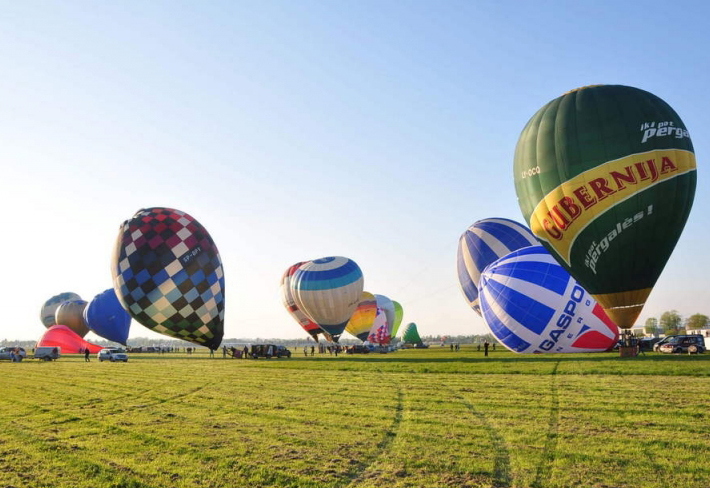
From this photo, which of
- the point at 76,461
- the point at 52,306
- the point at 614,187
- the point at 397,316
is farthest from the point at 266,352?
the point at 52,306

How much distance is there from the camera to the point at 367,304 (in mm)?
66625

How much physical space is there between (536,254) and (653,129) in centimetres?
1125

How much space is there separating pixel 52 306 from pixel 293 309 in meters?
51.0

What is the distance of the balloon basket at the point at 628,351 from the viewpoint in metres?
23.9

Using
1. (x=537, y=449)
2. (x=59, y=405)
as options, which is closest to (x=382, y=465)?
(x=537, y=449)

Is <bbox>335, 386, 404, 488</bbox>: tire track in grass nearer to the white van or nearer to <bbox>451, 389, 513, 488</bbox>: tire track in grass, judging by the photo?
<bbox>451, 389, 513, 488</bbox>: tire track in grass

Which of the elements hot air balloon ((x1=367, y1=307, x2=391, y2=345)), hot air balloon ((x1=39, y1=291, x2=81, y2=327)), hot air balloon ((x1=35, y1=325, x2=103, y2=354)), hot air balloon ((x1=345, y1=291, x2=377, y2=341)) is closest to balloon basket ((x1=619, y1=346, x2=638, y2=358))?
hot air balloon ((x1=345, y1=291, x2=377, y2=341))

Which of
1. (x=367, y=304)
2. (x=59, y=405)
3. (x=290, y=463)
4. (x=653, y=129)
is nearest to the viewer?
(x=290, y=463)

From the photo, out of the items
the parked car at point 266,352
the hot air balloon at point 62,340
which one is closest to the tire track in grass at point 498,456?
the parked car at point 266,352

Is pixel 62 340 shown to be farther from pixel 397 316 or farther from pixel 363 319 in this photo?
pixel 397 316

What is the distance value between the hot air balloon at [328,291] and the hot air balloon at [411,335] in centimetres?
4582

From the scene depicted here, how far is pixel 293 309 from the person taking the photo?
5562 centimetres

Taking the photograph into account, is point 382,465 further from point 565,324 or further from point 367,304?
point 367,304

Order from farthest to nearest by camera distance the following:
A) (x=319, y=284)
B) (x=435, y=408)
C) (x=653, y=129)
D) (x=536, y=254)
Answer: (x=319, y=284) < (x=536, y=254) < (x=653, y=129) < (x=435, y=408)
